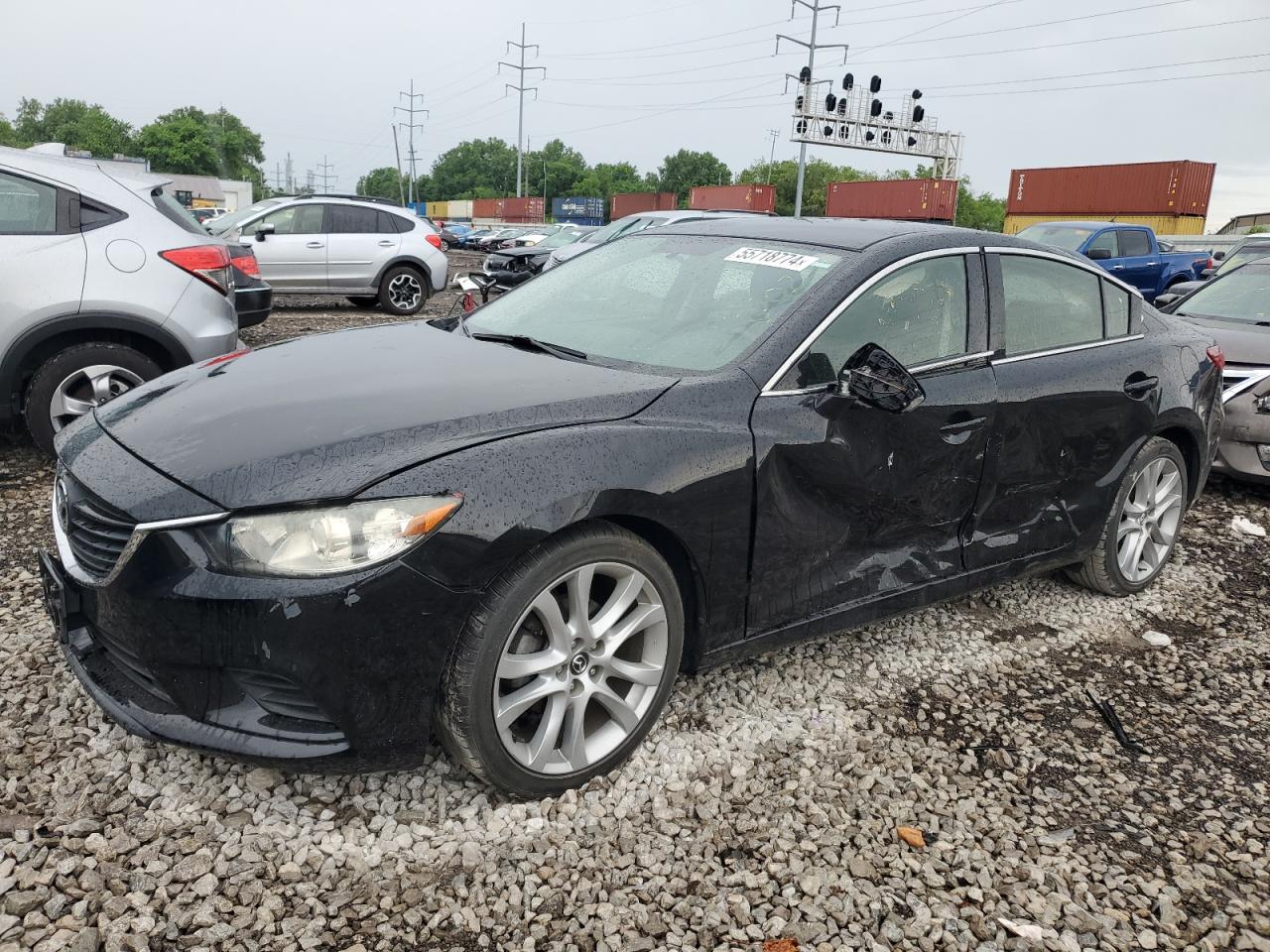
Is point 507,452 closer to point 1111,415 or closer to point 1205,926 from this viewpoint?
point 1205,926

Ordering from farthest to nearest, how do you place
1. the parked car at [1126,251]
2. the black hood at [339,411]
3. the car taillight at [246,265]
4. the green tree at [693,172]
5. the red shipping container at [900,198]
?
the green tree at [693,172], the red shipping container at [900,198], the parked car at [1126,251], the car taillight at [246,265], the black hood at [339,411]

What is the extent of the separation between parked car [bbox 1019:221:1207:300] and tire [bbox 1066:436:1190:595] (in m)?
11.4

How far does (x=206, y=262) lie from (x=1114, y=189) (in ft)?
121

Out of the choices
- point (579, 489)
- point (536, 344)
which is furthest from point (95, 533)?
point (536, 344)

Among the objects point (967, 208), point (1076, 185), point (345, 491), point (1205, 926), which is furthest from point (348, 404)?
point (967, 208)

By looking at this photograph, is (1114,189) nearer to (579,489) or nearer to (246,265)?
(246,265)

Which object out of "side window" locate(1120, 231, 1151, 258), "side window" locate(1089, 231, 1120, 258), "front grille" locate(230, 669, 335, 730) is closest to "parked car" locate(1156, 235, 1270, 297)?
"side window" locate(1089, 231, 1120, 258)

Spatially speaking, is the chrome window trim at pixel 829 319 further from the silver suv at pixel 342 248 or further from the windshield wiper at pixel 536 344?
the silver suv at pixel 342 248

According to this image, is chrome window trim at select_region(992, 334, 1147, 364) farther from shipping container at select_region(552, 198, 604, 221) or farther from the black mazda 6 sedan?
shipping container at select_region(552, 198, 604, 221)

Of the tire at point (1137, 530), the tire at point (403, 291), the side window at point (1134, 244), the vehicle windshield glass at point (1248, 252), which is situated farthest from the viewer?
the side window at point (1134, 244)

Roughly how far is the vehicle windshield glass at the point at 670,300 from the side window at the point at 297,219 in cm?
1029

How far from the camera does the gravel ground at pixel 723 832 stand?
2.25 meters

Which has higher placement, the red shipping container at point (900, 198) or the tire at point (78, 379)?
the red shipping container at point (900, 198)

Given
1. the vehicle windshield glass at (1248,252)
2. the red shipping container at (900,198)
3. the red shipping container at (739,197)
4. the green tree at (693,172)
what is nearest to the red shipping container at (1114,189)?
the red shipping container at (900,198)
